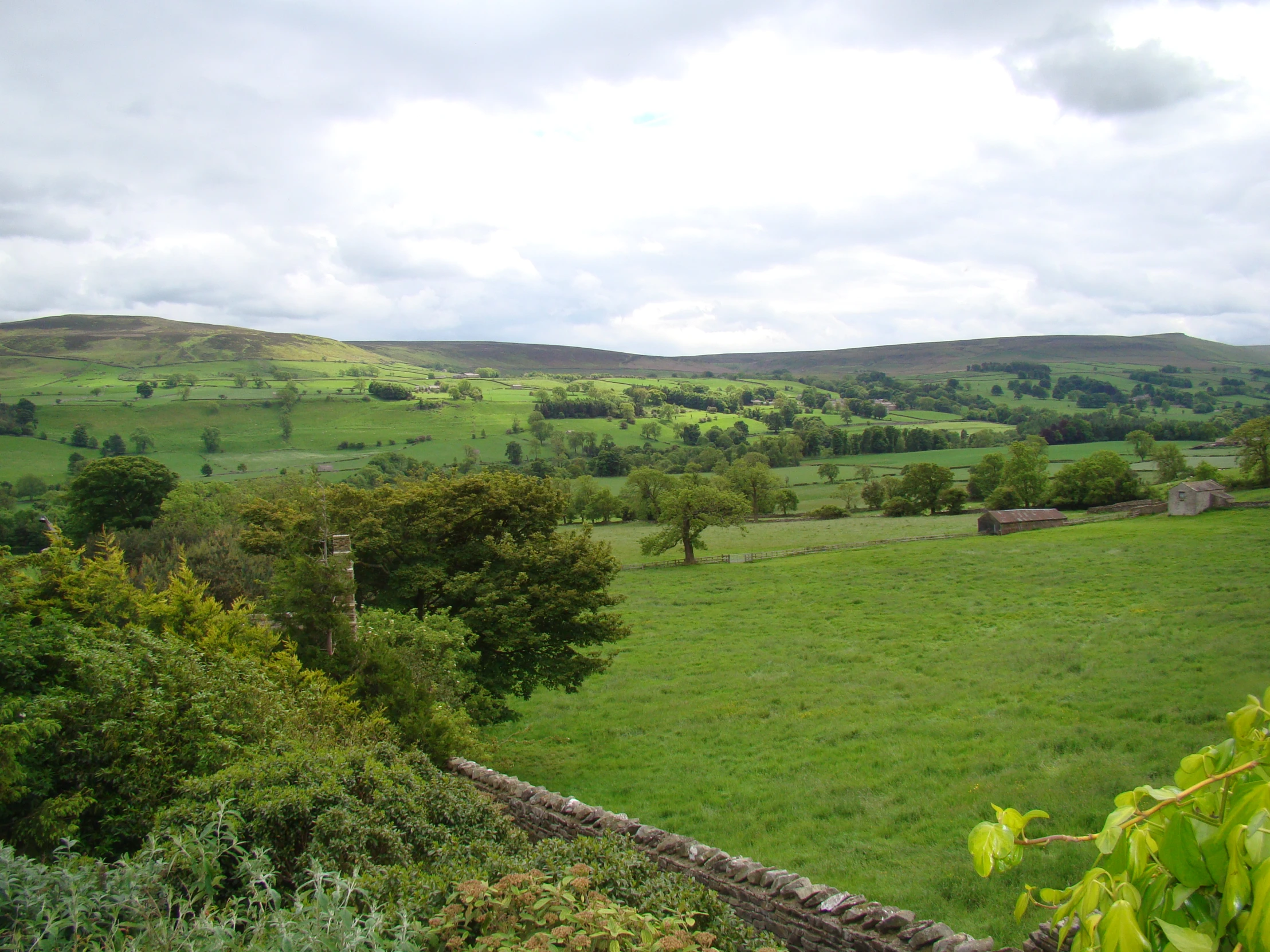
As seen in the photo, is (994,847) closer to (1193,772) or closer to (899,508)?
(1193,772)

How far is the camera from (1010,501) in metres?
73.4

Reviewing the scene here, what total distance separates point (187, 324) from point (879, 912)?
232 meters

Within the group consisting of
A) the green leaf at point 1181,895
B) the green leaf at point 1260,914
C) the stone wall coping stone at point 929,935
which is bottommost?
the stone wall coping stone at point 929,935

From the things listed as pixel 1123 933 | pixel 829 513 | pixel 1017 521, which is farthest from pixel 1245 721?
pixel 829 513

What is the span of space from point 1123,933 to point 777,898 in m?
7.32

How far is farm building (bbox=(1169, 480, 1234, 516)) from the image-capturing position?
49938 mm

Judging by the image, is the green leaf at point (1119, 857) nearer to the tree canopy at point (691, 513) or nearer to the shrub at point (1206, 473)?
the tree canopy at point (691, 513)

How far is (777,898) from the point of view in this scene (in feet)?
26.5

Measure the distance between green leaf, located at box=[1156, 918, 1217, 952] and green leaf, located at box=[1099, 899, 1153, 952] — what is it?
0.06ft

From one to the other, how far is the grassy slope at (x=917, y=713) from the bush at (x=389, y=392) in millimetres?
120126

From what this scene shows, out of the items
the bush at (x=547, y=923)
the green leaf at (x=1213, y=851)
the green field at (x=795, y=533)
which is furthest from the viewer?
the green field at (x=795, y=533)

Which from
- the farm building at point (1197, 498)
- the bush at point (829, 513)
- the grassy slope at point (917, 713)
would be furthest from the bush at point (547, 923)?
the bush at point (829, 513)

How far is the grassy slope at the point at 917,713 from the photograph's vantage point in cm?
1257

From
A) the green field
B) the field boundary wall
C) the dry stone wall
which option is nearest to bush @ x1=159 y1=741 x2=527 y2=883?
the dry stone wall
